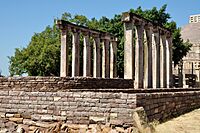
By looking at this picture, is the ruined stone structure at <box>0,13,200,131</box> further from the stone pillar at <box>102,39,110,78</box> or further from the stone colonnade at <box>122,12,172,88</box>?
the stone pillar at <box>102,39,110,78</box>

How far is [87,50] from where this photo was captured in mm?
26781

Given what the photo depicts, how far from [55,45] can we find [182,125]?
1062 inches

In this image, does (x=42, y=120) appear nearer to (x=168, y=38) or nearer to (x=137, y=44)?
(x=137, y=44)

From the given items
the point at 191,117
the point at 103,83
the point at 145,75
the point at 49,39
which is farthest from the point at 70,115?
the point at 49,39

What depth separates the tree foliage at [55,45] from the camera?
34.8 meters

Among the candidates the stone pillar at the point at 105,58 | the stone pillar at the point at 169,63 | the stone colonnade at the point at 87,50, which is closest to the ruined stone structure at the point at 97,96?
the stone colonnade at the point at 87,50

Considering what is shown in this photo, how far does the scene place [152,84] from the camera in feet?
79.5

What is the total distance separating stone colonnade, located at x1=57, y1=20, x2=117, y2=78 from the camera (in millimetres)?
24688

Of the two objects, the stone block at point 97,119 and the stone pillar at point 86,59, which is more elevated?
the stone pillar at point 86,59

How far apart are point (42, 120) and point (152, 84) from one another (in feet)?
50.6

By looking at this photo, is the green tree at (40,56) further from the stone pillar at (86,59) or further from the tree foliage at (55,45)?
the stone pillar at (86,59)

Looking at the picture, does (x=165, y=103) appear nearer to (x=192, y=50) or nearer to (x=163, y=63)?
(x=163, y=63)

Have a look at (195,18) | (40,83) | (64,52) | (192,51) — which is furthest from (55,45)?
(195,18)

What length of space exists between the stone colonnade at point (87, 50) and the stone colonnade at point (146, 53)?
4.29 meters
